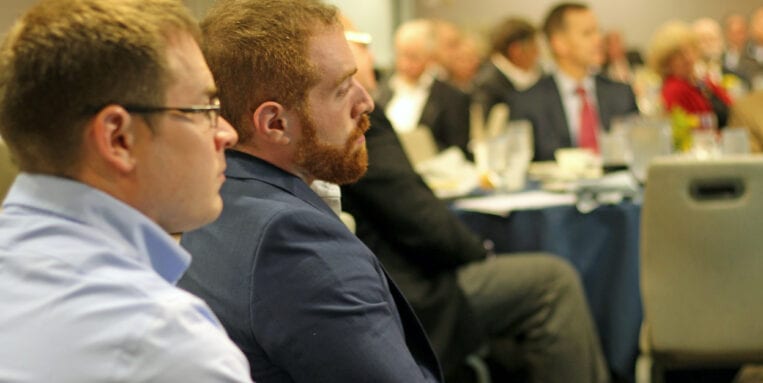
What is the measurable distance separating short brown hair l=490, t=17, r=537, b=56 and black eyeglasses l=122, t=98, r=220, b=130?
277 inches

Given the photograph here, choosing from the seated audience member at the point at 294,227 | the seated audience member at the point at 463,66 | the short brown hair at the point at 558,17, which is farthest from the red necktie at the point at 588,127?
the seated audience member at the point at 463,66

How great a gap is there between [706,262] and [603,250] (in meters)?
0.70

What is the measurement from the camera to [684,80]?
244 inches

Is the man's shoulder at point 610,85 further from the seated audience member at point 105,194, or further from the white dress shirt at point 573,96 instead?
the seated audience member at point 105,194

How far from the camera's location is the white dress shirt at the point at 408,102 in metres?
7.16

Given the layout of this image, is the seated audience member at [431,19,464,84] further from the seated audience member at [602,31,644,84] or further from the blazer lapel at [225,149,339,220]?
the blazer lapel at [225,149,339,220]

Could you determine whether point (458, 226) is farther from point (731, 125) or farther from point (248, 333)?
point (731, 125)

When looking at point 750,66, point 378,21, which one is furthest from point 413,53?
point 750,66

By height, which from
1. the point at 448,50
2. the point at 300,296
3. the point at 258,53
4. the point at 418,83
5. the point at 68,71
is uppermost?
the point at 68,71

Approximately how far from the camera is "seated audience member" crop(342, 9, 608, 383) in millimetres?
2840

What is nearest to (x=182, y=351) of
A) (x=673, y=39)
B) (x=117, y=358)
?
(x=117, y=358)

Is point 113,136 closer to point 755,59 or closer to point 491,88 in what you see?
point 491,88

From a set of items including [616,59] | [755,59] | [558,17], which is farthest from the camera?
[616,59]

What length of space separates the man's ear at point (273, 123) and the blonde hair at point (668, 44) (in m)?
4.88
